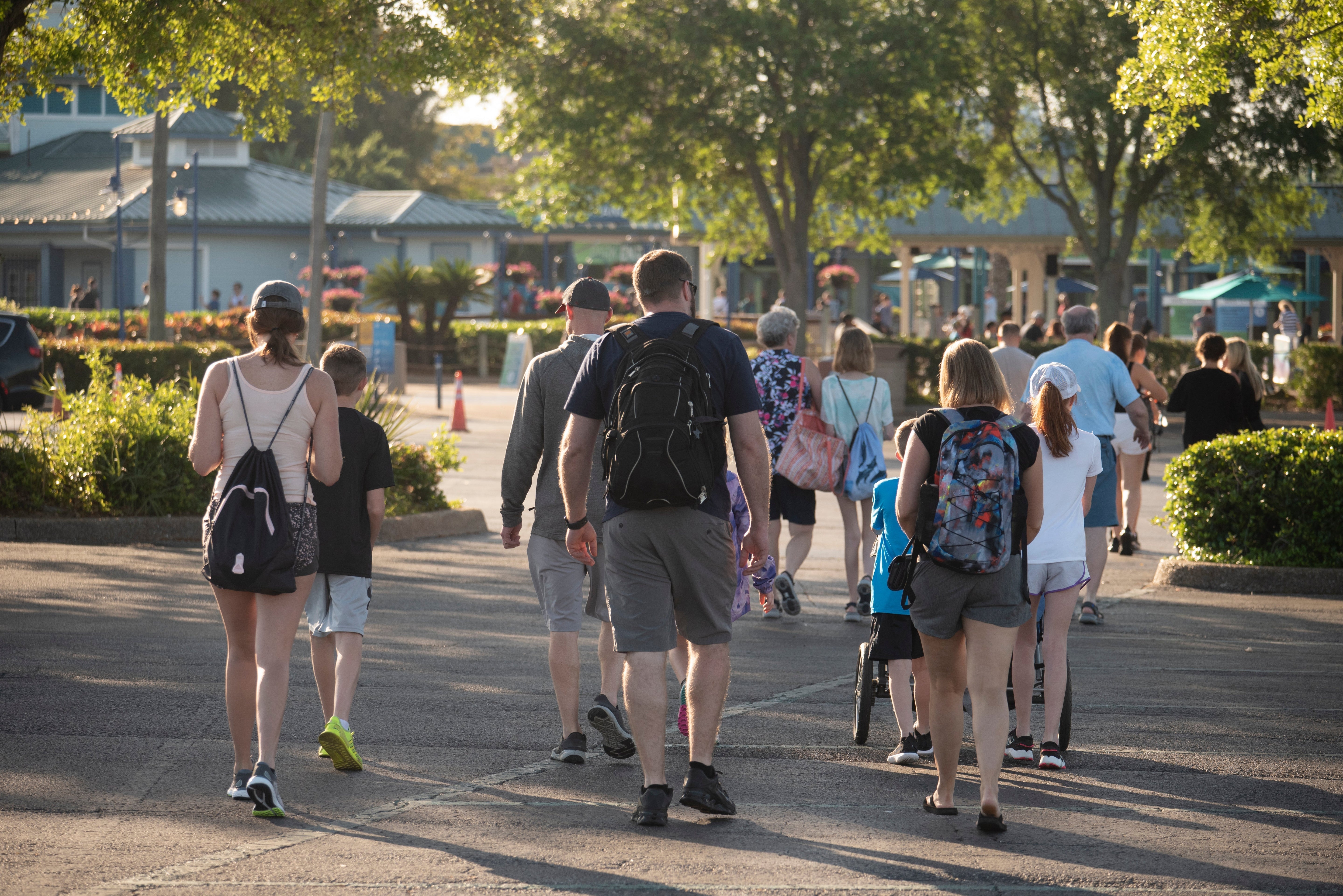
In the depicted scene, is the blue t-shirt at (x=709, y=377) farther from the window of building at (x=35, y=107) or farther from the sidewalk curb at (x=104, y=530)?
the window of building at (x=35, y=107)

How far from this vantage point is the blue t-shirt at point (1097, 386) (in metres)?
8.69

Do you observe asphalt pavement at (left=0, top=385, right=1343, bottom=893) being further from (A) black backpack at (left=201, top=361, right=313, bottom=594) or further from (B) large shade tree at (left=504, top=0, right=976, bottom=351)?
(B) large shade tree at (left=504, top=0, right=976, bottom=351)

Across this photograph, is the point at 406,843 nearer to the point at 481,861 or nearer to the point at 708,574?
the point at 481,861

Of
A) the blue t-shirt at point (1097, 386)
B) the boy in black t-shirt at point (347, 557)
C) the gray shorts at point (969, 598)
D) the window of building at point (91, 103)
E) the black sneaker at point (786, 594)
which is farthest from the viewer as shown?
the window of building at point (91, 103)

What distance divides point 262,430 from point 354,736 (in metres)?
1.82

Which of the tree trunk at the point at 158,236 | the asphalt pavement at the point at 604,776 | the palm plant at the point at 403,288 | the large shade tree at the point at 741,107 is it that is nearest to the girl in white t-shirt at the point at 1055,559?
the asphalt pavement at the point at 604,776

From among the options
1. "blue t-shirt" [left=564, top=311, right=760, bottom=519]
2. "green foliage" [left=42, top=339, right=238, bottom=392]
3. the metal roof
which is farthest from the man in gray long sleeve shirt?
the metal roof

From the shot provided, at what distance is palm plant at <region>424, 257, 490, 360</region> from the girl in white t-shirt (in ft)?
98.9

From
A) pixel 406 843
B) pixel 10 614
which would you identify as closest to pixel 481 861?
pixel 406 843

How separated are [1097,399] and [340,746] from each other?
5.08m

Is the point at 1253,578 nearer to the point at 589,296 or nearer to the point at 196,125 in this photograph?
the point at 589,296

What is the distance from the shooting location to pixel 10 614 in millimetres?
8773

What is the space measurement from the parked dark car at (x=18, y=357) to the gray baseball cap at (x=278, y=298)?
652 inches

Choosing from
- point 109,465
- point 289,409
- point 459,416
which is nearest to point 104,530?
point 109,465
